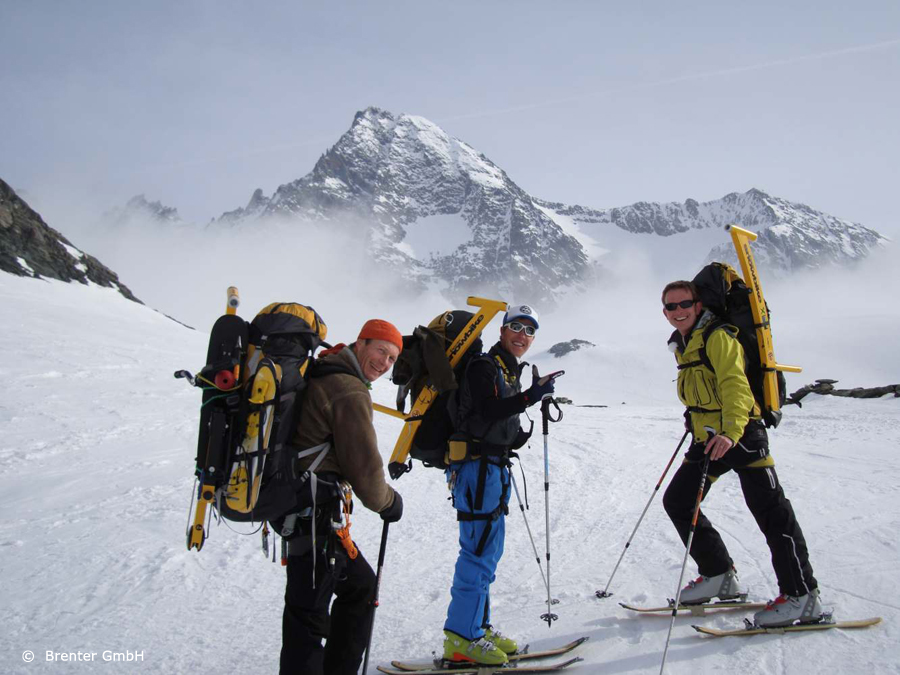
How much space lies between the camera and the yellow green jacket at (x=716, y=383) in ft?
12.5

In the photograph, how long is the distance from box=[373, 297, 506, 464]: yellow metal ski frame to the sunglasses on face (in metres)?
0.15

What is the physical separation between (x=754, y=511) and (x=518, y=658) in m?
2.05

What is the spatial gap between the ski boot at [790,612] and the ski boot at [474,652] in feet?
6.07

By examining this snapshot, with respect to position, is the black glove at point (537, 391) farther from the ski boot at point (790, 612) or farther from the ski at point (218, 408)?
the ski boot at point (790, 612)

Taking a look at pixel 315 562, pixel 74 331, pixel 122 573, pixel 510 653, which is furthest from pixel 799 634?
pixel 74 331

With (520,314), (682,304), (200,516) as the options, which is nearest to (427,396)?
(520,314)

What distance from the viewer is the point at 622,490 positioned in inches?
331

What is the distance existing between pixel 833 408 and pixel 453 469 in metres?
18.2

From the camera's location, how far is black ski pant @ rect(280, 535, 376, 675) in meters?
2.96

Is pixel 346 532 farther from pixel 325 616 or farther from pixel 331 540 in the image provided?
pixel 325 616

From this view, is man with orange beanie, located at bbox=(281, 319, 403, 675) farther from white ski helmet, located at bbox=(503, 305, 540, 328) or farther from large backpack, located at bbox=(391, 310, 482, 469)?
white ski helmet, located at bbox=(503, 305, 540, 328)

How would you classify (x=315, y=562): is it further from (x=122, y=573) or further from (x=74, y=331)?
(x=74, y=331)

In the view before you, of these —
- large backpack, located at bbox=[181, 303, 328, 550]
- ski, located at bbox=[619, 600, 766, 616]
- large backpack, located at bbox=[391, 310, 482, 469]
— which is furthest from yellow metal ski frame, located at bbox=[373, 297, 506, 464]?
ski, located at bbox=[619, 600, 766, 616]

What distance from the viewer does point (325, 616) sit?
10.1 feet
